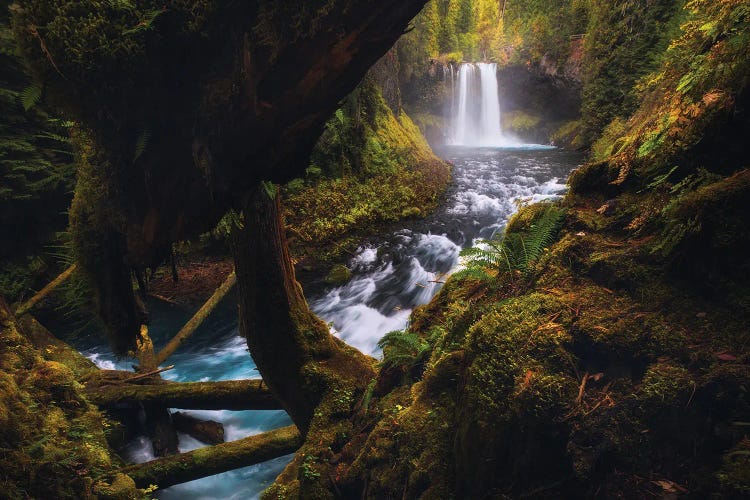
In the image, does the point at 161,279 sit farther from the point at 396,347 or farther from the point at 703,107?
the point at 703,107

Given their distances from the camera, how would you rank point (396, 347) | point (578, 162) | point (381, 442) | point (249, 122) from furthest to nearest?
1. point (578, 162)
2. point (396, 347)
3. point (381, 442)
4. point (249, 122)

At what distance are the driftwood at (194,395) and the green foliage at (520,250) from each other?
3607 millimetres

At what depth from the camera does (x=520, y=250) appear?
3.39 m

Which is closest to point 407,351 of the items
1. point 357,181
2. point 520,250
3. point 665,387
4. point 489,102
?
point 520,250

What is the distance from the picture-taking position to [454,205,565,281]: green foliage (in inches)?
123

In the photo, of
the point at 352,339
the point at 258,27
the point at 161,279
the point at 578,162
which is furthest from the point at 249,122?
the point at 578,162

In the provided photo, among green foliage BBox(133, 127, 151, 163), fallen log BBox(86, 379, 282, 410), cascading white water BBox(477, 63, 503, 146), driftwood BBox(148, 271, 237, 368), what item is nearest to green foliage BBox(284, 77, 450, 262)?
driftwood BBox(148, 271, 237, 368)

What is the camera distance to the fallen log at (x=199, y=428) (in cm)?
615

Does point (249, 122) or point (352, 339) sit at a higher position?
point (249, 122)

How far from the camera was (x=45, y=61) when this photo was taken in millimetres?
2025

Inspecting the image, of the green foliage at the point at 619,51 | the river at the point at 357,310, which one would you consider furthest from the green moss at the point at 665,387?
the green foliage at the point at 619,51

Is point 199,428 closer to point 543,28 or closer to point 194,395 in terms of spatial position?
point 194,395

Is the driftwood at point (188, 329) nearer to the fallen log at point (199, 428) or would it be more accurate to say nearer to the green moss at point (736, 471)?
the fallen log at point (199, 428)

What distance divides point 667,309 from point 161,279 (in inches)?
394
